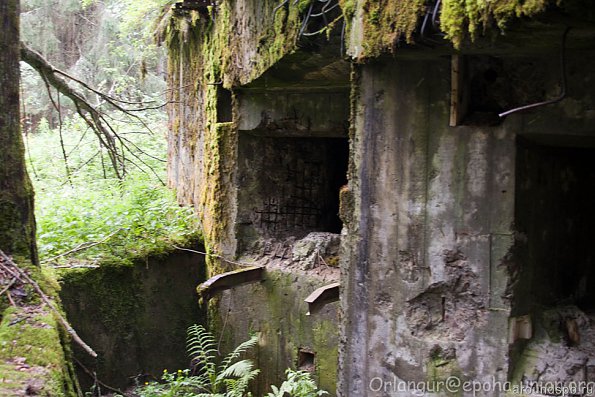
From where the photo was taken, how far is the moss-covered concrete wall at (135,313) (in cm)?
729

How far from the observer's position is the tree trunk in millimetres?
5316

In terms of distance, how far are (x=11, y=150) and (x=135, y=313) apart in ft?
9.72

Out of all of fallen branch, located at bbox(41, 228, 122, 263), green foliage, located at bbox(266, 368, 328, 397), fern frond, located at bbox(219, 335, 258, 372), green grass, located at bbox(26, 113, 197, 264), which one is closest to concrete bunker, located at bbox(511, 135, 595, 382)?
green foliage, located at bbox(266, 368, 328, 397)

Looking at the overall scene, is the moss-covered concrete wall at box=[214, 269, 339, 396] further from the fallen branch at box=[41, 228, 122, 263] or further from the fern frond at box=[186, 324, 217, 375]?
the fallen branch at box=[41, 228, 122, 263]

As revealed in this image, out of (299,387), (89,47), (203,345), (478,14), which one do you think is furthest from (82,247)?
(89,47)

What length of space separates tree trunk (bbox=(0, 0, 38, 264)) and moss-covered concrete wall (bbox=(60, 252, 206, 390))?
1779 millimetres

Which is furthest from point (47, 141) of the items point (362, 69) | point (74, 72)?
point (362, 69)

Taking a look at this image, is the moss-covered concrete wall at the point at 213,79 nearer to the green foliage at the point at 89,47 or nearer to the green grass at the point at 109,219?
the green grass at the point at 109,219

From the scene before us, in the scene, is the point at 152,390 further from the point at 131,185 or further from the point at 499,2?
the point at 499,2

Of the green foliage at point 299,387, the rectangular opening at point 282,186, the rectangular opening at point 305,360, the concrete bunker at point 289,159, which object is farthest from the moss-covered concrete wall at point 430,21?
the rectangular opening at point 305,360

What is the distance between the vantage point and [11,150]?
17.6 ft

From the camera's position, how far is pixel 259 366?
7.00 metres

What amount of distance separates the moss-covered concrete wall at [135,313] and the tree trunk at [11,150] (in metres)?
1.78

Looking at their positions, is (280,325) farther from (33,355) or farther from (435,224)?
(33,355)
